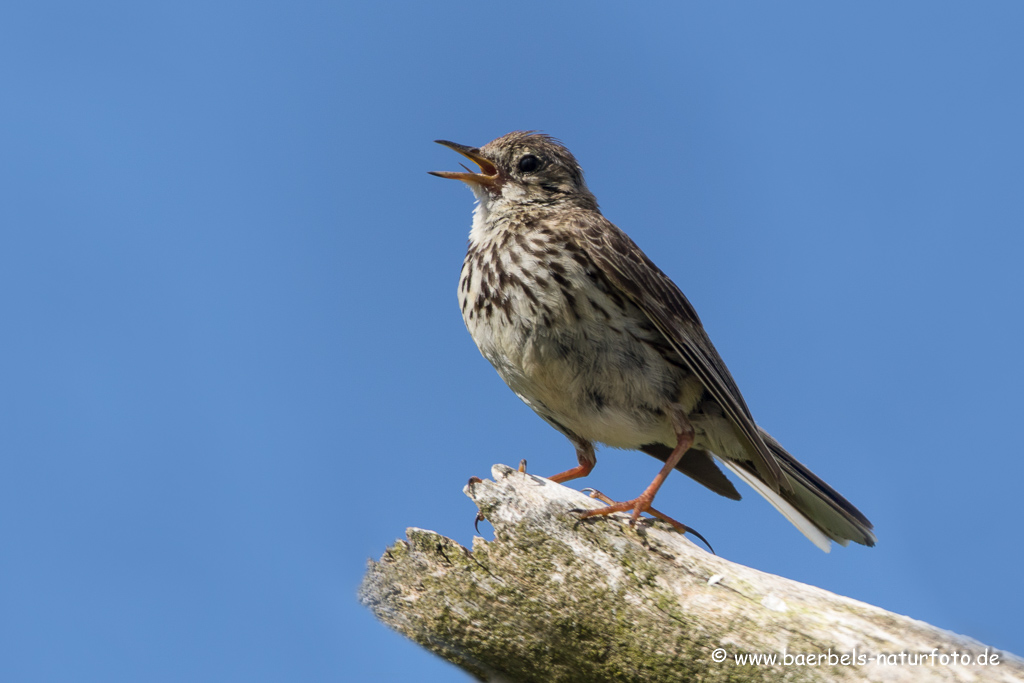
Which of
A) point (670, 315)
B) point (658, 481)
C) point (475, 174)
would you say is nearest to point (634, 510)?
point (658, 481)

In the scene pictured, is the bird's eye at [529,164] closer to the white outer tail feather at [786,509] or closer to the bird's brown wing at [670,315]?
the bird's brown wing at [670,315]

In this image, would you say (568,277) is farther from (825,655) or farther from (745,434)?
(825,655)

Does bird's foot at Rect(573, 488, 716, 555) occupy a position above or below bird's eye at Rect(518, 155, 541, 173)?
below

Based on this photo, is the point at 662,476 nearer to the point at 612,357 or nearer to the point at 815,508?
the point at 612,357

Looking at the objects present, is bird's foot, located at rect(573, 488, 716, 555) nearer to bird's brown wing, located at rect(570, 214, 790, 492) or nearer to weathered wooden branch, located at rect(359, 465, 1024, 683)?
weathered wooden branch, located at rect(359, 465, 1024, 683)

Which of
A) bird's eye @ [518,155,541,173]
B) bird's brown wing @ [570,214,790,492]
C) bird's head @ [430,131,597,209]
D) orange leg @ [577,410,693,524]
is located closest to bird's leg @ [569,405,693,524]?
orange leg @ [577,410,693,524]

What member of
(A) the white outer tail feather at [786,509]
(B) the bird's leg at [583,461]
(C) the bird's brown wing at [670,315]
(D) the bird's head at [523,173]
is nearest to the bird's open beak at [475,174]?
(D) the bird's head at [523,173]

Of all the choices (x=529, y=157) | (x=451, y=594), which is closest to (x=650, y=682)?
(x=451, y=594)

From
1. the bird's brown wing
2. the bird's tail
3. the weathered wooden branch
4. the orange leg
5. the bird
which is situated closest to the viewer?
the weathered wooden branch
